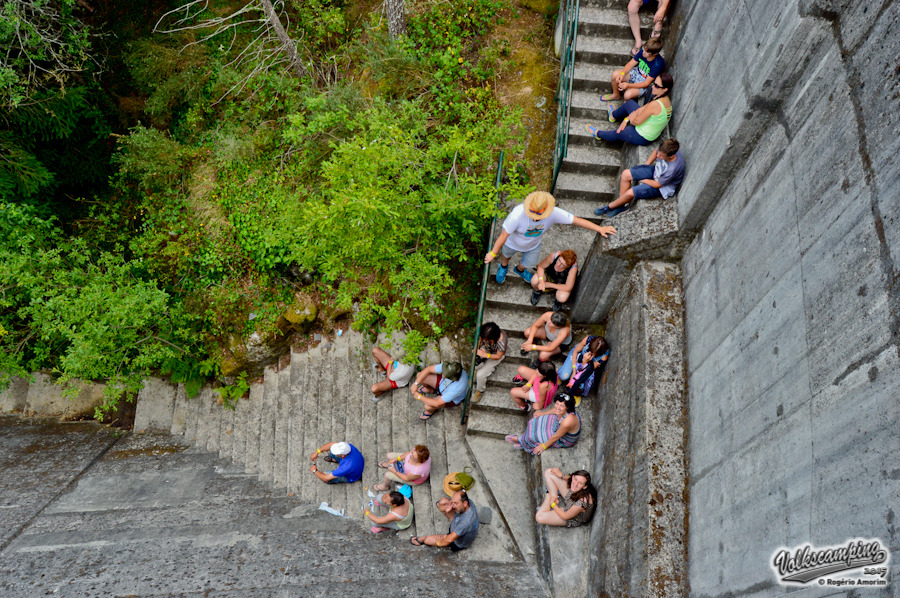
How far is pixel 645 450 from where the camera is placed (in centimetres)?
426

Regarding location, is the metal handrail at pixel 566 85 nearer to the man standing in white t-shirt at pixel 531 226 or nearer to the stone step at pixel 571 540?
the man standing in white t-shirt at pixel 531 226

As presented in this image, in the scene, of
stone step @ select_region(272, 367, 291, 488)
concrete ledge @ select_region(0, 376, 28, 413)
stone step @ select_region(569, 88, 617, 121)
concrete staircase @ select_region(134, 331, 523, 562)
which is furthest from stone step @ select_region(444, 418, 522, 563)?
concrete ledge @ select_region(0, 376, 28, 413)

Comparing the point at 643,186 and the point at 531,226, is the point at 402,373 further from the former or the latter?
the point at 643,186

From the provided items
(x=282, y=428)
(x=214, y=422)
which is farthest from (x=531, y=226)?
(x=214, y=422)

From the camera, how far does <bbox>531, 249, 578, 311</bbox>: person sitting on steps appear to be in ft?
18.9

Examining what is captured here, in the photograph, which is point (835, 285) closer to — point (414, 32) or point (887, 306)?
point (887, 306)

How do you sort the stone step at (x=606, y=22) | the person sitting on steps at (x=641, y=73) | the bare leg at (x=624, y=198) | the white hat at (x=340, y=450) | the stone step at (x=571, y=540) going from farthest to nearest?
1. the stone step at (x=606, y=22)
2. the white hat at (x=340, y=450)
3. the person sitting on steps at (x=641, y=73)
4. the bare leg at (x=624, y=198)
5. the stone step at (x=571, y=540)

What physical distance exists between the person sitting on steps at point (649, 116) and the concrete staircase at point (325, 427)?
360 cm

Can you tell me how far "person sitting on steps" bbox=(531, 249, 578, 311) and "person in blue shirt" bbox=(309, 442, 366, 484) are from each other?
318 centimetres

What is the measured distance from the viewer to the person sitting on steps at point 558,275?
18.9 ft

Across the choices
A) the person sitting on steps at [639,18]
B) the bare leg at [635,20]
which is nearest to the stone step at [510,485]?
the person sitting on steps at [639,18]

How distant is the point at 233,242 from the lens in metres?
8.98

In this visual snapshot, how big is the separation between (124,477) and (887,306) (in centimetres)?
857

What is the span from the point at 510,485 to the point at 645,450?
2.18m
